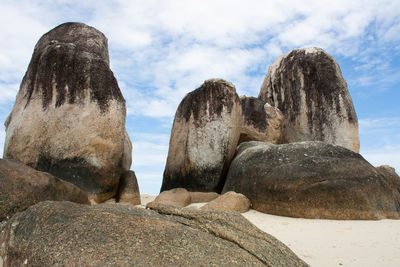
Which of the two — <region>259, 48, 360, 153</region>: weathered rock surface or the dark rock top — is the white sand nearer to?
the dark rock top

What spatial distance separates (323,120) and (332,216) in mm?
5141

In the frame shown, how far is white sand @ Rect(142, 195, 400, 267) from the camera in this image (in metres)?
3.45

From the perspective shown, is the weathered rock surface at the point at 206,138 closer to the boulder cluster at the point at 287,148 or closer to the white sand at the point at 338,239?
the boulder cluster at the point at 287,148

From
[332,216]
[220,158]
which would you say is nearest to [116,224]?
[332,216]

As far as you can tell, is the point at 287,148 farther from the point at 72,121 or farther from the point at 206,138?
the point at 72,121

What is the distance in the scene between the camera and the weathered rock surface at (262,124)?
10500 millimetres

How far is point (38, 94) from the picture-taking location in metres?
6.96

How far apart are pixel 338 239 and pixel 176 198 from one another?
3607 millimetres

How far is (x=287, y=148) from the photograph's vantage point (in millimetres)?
6527

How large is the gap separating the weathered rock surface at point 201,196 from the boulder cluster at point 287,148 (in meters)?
0.29

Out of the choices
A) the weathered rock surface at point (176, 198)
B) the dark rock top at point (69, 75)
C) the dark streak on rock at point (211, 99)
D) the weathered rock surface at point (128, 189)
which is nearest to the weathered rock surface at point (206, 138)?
the dark streak on rock at point (211, 99)

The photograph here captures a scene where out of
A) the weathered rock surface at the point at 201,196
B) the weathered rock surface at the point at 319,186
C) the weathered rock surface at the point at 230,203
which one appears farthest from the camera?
the weathered rock surface at the point at 201,196

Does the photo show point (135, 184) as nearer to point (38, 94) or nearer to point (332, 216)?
point (38, 94)

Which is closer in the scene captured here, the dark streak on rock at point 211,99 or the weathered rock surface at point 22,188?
the weathered rock surface at point 22,188
